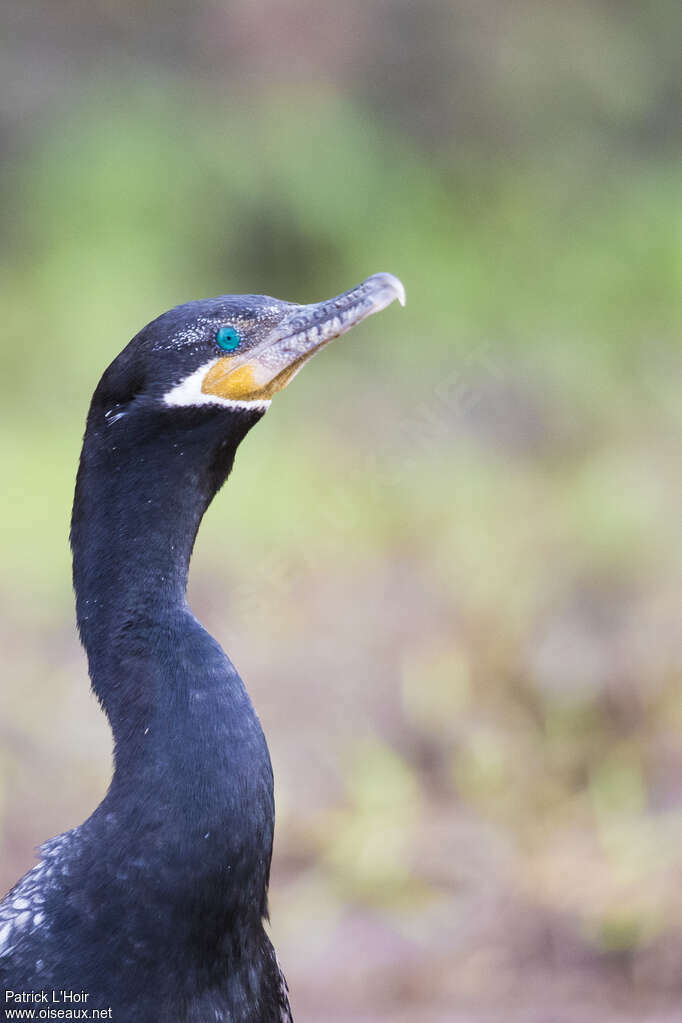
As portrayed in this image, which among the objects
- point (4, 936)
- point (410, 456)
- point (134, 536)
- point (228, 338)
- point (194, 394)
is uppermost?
point (410, 456)

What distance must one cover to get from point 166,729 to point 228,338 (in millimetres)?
807

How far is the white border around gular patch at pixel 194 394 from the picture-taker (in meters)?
2.84

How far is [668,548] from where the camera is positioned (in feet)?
22.9

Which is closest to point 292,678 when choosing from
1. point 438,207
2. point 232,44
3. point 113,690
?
point 113,690

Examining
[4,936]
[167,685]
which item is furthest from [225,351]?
[4,936]

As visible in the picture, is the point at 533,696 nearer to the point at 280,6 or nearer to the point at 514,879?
the point at 514,879

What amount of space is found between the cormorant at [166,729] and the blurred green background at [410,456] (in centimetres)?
223

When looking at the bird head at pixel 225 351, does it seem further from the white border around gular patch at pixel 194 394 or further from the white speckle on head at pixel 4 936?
the white speckle on head at pixel 4 936

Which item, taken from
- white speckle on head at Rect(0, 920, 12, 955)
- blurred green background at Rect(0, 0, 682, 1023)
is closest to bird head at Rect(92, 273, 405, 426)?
white speckle on head at Rect(0, 920, 12, 955)

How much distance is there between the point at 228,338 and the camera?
2.91 m

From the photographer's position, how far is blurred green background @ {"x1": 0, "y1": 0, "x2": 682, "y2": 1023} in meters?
5.18

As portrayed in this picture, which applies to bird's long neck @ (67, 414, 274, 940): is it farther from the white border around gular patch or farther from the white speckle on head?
the white speckle on head

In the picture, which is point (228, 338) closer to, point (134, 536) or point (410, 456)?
point (134, 536)

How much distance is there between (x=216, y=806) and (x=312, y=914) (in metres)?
2.68
